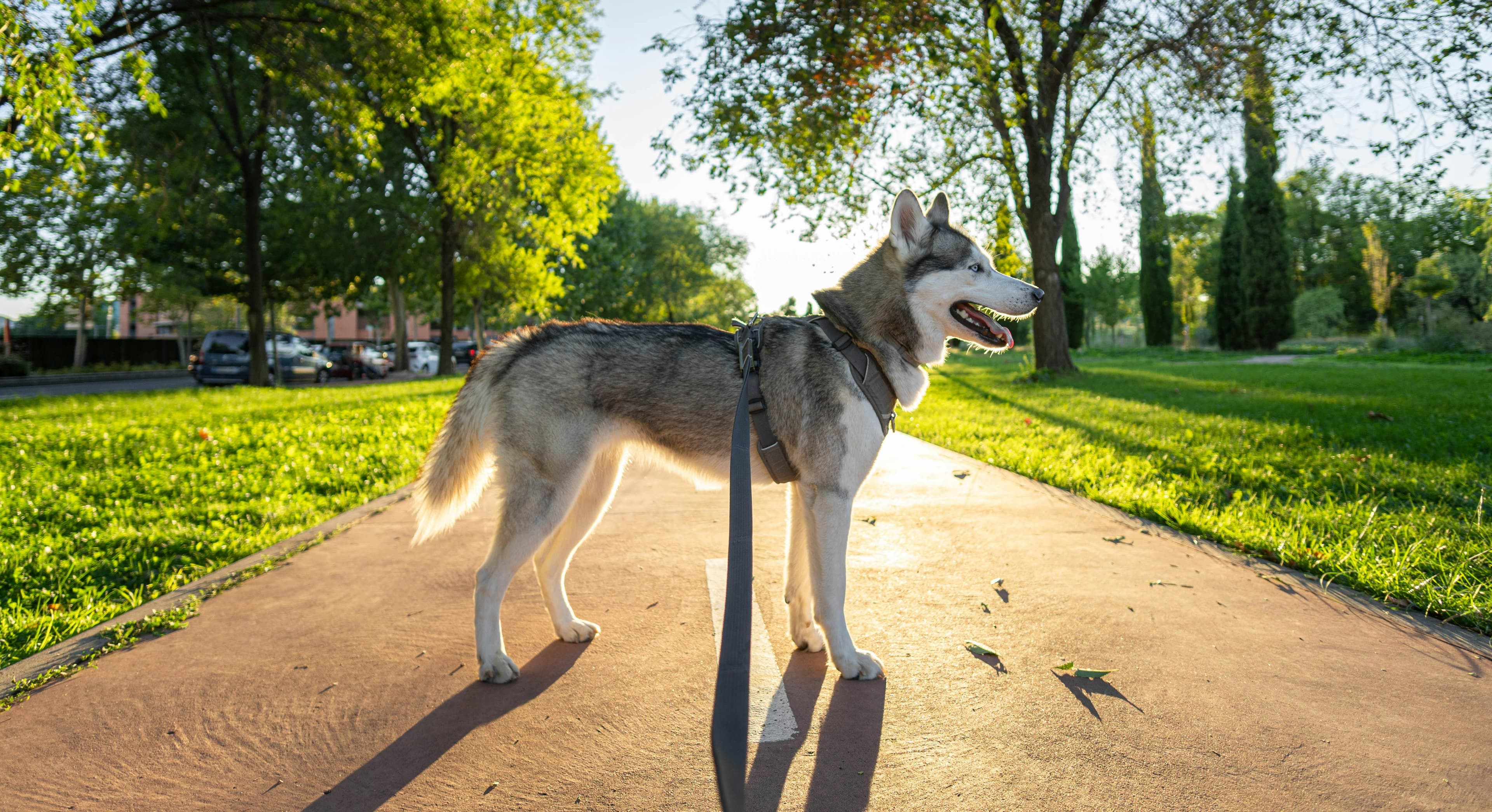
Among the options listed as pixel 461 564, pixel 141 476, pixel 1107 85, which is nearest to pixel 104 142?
pixel 141 476

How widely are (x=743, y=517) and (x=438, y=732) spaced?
1.42 metres

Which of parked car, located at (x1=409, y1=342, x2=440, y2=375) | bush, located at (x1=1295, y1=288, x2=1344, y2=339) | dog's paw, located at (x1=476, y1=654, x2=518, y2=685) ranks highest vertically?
bush, located at (x1=1295, y1=288, x2=1344, y2=339)

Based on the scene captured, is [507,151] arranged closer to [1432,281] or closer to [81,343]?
[81,343]

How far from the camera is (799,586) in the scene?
3605 mm

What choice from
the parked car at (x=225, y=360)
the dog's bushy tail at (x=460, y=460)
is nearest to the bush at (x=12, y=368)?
the parked car at (x=225, y=360)

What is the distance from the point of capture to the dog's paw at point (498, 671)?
3291 millimetres

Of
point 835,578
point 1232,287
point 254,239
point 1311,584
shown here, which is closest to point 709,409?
point 835,578

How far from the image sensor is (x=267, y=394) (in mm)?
18062

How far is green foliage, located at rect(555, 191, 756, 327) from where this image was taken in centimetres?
4394

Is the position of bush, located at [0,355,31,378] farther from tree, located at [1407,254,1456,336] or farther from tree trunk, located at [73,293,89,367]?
tree, located at [1407,254,1456,336]

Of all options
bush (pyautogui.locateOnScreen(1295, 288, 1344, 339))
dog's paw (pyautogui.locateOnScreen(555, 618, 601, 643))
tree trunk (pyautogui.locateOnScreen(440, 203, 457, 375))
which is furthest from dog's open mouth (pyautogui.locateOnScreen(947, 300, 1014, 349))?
bush (pyautogui.locateOnScreen(1295, 288, 1344, 339))

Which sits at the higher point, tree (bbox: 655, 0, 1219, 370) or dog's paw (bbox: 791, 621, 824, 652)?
tree (bbox: 655, 0, 1219, 370)

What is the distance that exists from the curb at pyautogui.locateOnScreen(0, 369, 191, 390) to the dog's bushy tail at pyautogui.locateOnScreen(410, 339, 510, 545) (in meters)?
32.4

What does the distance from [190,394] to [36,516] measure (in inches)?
531
